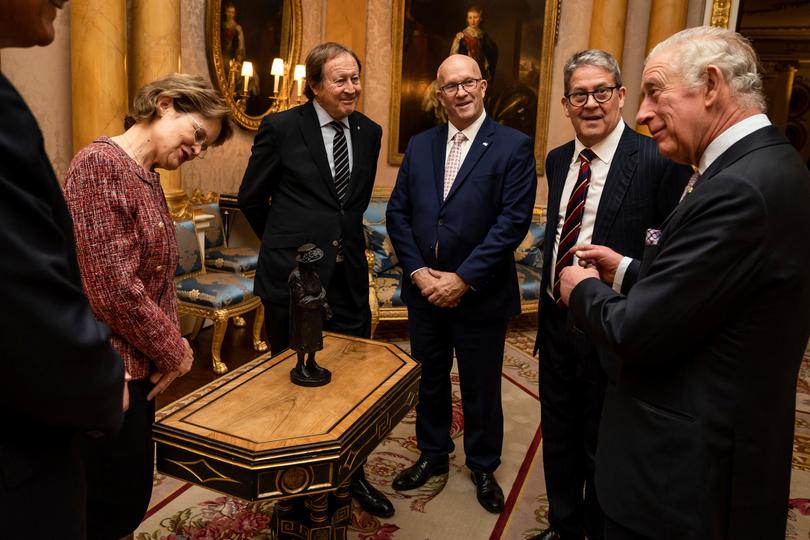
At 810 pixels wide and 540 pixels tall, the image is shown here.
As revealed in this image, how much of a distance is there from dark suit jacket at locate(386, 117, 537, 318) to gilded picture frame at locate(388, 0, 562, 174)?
13.3 feet

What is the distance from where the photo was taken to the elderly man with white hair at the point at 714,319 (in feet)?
4.50

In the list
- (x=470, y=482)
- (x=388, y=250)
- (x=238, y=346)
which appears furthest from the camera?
(x=388, y=250)

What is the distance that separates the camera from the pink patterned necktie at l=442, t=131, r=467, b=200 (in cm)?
312

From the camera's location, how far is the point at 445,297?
9.84ft

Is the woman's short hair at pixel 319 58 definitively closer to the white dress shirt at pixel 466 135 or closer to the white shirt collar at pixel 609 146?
the white dress shirt at pixel 466 135

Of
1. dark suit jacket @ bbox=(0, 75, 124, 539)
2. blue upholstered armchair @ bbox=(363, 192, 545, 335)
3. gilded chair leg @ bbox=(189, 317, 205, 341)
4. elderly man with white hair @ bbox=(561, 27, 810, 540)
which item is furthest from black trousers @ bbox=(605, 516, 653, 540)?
gilded chair leg @ bbox=(189, 317, 205, 341)

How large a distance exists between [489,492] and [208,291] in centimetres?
270

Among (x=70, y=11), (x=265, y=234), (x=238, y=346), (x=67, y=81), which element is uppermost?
(x=70, y=11)

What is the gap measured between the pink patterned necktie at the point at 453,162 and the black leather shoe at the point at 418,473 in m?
1.31

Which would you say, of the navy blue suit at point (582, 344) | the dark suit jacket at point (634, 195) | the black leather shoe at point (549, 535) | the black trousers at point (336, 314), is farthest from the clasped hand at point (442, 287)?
the black leather shoe at point (549, 535)

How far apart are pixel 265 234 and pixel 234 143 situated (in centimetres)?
349

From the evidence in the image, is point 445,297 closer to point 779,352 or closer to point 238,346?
point 779,352

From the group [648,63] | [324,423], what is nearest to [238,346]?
[324,423]

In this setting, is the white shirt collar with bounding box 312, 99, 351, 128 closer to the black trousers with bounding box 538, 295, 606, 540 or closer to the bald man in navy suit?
the bald man in navy suit
